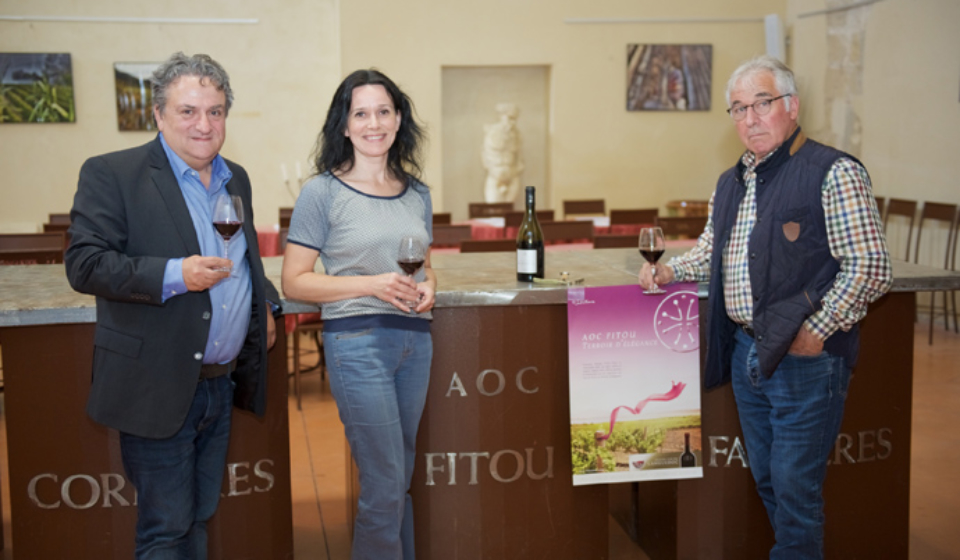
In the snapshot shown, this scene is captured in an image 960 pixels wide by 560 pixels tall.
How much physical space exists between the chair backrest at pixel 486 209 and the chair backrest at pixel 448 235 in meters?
2.56

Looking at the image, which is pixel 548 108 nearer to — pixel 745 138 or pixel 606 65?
pixel 606 65

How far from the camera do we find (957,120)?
824 centimetres

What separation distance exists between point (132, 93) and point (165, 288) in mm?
9952

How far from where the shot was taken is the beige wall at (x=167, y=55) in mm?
10977

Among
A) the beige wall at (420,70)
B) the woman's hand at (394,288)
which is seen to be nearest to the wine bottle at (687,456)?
the woman's hand at (394,288)

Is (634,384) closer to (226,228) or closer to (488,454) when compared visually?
(488,454)

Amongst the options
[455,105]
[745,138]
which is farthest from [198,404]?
[455,105]

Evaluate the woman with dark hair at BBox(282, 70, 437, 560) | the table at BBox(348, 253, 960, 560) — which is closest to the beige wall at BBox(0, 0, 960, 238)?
the table at BBox(348, 253, 960, 560)

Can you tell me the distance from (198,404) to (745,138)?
169cm

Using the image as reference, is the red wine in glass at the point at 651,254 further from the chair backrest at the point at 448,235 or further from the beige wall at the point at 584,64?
the beige wall at the point at 584,64

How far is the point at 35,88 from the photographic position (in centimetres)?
1094

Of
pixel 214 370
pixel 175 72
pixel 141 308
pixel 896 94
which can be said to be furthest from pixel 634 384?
pixel 896 94

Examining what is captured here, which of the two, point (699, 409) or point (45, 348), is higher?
point (45, 348)

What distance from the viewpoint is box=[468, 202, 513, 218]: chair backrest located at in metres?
9.49
